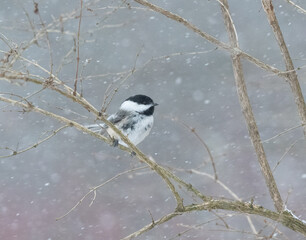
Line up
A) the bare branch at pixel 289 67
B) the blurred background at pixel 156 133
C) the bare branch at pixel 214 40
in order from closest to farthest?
1. the bare branch at pixel 214 40
2. the bare branch at pixel 289 67
3. the blurred background at pixel 156 133

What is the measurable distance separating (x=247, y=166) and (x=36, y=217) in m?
3.25

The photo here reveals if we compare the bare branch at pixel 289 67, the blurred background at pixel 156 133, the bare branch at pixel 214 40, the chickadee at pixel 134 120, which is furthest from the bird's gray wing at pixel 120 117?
the blurred background at pixel 156 133

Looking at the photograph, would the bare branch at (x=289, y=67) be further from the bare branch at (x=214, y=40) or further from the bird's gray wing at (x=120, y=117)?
the bird's gray wing at (x=120, y=117)

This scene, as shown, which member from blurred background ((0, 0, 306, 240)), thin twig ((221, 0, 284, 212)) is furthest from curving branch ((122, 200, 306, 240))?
blurred background ((0, 0, 306, 240))

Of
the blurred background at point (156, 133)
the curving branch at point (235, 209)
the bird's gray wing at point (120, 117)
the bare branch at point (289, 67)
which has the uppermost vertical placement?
the bare branch at point (289, 67)

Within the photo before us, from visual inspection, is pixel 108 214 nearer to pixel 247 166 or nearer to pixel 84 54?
pixel 247 166

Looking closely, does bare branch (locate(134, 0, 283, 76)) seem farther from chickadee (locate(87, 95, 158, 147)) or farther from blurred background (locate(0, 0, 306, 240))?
blurred background (locate(0, 0, 306, 240))

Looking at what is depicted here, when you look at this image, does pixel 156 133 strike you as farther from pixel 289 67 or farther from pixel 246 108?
pixel 289 67

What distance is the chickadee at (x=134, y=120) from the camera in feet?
13.7

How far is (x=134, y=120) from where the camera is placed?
4.18m

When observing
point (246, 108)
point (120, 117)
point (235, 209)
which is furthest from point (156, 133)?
point (235, 209)

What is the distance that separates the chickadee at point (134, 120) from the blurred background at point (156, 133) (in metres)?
4.17

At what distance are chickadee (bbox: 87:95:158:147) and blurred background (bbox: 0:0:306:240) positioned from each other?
417 cm

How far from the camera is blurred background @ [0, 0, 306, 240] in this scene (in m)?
9.41
